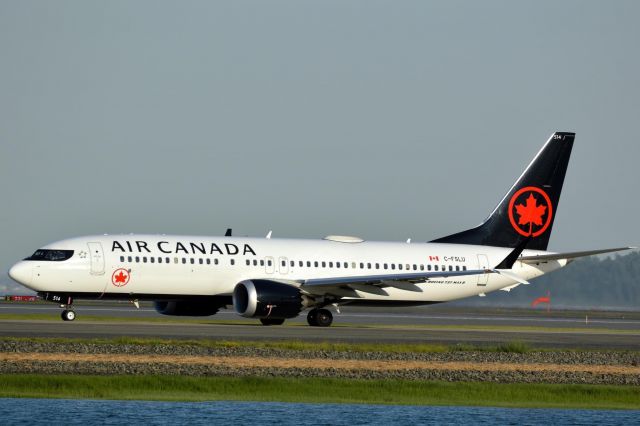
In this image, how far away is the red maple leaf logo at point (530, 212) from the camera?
60.8 meters

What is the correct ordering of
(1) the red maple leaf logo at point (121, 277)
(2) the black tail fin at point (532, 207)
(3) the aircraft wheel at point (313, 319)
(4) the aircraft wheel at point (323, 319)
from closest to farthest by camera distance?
(1) the red maple leaf logo at point (121, 277), (4) the aircraft wheel at point (323, 319), (3) the aircraft wheel at point (313, 319), (2) the black tail fin at point (532, 207)

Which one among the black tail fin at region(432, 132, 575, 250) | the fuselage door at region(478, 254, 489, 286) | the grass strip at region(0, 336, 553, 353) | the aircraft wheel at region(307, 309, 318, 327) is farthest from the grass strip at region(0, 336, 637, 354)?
the black tail fin at region(432, 132, 575, 250)

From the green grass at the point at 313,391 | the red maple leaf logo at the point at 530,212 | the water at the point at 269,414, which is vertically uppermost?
the red maple leaf logo at the point at 530,212

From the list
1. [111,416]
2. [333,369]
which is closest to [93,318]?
[333,369]

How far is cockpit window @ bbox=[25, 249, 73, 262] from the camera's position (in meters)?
49.7

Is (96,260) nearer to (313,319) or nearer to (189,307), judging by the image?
(189,307)

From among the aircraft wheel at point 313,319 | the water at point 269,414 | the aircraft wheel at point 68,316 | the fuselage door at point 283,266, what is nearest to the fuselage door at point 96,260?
the aircraft wheel at point 68,316

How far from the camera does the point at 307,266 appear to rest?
54000 mm

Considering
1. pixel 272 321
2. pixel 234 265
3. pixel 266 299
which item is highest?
pixel 234 265

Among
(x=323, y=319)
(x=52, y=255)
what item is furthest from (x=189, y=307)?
(x=52, y=255)

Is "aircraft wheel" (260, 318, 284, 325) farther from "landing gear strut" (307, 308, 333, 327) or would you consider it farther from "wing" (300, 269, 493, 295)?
"wing" (300, 269, 493, 295)

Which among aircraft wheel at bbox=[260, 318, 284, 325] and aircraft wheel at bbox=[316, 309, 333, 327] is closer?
aircraft wheel at bbox=[260, 318, 284, 325]

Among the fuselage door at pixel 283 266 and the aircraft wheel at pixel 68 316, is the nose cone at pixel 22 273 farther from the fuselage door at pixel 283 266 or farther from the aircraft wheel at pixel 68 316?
the fuselage door at pixel 283 266

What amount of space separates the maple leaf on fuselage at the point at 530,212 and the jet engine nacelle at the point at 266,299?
49.2ft
